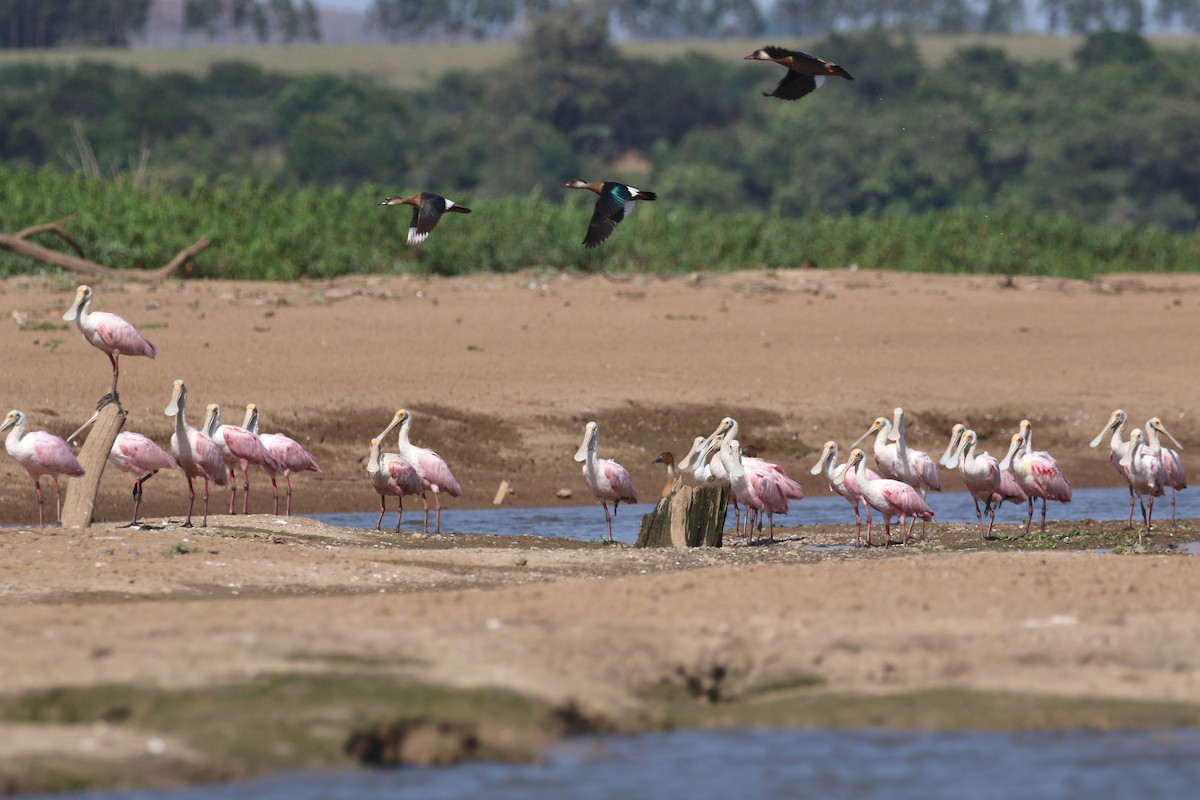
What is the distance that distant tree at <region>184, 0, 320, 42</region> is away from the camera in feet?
501

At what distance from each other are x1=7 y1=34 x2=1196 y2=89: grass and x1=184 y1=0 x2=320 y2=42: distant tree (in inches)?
829

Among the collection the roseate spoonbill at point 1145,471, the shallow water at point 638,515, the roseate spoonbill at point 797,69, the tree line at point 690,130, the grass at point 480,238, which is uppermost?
the tree line at point 690,130

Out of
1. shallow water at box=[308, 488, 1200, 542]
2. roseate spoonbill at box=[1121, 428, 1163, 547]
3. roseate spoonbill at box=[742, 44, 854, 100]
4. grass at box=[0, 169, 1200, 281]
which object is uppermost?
roseate spoonbill at box=[742, 44, 854, 100]

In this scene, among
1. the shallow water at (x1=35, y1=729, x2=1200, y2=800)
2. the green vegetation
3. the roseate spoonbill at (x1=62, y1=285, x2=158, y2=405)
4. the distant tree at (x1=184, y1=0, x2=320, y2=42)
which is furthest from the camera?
the distant tree at (x1=184, y1=0, x2=320, y2=42)

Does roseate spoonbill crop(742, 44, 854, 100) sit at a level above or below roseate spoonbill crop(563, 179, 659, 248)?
above

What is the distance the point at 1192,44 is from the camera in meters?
120

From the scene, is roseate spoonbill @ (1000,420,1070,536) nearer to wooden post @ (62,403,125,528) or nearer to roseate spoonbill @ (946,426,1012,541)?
roseate spoonbill @ (946,426,1012,541)

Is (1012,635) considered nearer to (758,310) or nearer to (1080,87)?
(758,310)

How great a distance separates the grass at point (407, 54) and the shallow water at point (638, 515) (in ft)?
295

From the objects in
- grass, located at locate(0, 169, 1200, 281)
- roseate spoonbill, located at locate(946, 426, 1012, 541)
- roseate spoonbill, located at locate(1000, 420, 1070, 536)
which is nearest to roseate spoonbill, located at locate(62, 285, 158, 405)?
roseate spoonbill, located at locate(946, 426, 1012, 541)

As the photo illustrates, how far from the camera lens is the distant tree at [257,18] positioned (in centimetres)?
15262

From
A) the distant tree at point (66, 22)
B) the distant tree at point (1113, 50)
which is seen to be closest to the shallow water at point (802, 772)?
the distant tree at point (1113, 50)

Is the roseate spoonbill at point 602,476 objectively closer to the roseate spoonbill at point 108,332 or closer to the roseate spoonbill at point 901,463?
the roseate spoonbill at point 901,463

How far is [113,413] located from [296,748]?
660 cm
